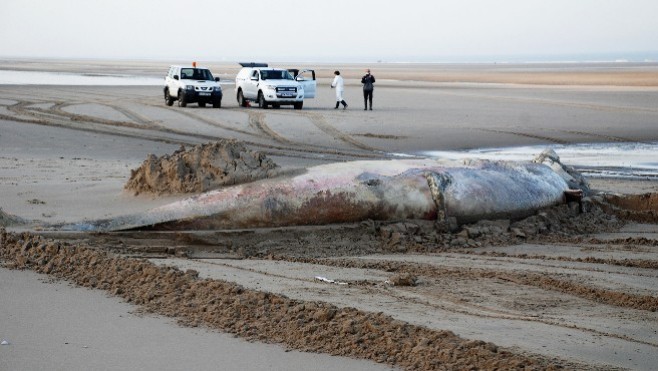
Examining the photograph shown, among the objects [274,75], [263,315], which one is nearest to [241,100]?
[274,75]

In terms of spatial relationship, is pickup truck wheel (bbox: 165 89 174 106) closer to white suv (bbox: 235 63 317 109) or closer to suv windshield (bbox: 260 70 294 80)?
white suv (bbox: 235 63 317 109)

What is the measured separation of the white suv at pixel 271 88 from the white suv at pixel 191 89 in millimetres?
1405

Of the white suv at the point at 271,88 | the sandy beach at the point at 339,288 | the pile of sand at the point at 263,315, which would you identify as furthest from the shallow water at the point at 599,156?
the white suv at the point at 271,88

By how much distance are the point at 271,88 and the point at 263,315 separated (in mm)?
28625

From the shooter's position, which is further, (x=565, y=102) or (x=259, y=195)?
(x=565, y=102)

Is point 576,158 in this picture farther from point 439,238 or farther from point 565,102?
point 565,102

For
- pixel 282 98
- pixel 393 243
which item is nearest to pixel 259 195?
pixel 393 243

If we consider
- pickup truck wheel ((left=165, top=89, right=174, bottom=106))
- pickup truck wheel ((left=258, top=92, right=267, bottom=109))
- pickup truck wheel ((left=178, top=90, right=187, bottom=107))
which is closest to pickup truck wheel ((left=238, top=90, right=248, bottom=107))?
pickup truck wheel ((left=258, top=92, right=267, bottom=109))

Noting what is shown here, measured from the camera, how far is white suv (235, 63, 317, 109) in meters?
34.1

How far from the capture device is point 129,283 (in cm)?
686

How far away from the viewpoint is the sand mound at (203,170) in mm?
9305

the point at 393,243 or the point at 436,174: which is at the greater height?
the point at 436,174

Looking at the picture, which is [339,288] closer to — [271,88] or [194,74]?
[271,88]

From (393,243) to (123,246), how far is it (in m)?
2.64
